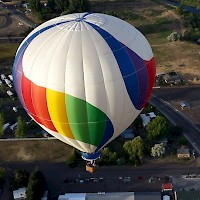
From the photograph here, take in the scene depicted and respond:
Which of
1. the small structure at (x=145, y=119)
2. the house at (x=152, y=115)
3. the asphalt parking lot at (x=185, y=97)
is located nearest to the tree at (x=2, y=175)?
the small structure at (x=145, y=119)

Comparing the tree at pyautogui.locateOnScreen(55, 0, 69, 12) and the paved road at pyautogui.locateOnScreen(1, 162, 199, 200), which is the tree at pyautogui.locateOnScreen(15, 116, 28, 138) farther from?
Result: the tree at pyautogui.locateOnScreen(55, 0, 69, 12)

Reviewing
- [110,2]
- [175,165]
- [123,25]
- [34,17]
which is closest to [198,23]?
[110,2]

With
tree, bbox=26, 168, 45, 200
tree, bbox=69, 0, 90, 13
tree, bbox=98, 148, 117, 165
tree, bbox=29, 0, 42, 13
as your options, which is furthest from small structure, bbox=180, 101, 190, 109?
tree, bbox=29, 0, 42, 13

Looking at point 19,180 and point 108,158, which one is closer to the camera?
point 19,180

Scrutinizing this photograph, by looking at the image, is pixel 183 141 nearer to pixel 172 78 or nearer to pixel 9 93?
pixel 172 78

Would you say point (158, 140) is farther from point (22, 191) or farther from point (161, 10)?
point (161, 10)

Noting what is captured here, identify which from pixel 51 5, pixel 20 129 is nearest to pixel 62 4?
pixel 51 5
